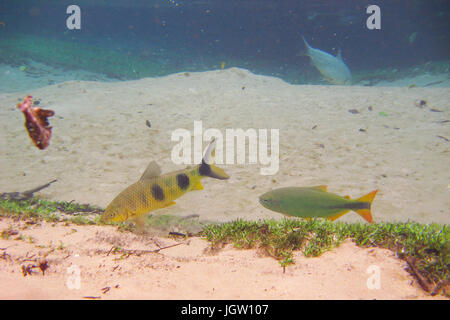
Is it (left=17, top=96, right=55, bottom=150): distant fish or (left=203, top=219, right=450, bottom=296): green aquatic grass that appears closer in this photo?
(left=203, top=219, right=450, bottom=296): green aquatic grass

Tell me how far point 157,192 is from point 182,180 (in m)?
0.38

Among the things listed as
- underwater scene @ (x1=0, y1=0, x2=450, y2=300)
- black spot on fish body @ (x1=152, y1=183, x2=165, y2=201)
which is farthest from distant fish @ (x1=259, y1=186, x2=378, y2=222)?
black spot on fish body @ (x1=152, y1=183, x2=165, y2=201)

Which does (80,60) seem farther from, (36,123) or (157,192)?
(157,192)

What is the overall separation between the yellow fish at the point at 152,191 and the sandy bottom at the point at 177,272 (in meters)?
0.33

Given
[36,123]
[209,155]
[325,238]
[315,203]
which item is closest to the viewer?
[36,123]

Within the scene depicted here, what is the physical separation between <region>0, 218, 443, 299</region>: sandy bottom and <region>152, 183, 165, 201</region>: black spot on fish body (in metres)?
0.60

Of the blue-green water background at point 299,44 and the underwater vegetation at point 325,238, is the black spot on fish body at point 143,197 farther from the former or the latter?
the blue-green water background at point 299,44

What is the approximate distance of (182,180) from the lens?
341 centimetres

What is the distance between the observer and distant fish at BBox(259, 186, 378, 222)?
291 centimetres

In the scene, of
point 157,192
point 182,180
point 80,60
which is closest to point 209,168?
point 182,180

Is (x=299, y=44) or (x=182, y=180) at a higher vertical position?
(x=299, y=44)

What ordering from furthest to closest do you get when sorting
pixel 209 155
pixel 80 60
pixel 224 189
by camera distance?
pixel 80 60 → pixel 224 189 → pixel 209 155

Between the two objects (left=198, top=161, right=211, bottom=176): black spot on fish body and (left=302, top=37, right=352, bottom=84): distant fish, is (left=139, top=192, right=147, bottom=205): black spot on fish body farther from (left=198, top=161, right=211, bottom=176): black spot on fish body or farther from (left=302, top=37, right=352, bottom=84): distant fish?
(left=302, top=37, right=352, bottom=84): distant fish
